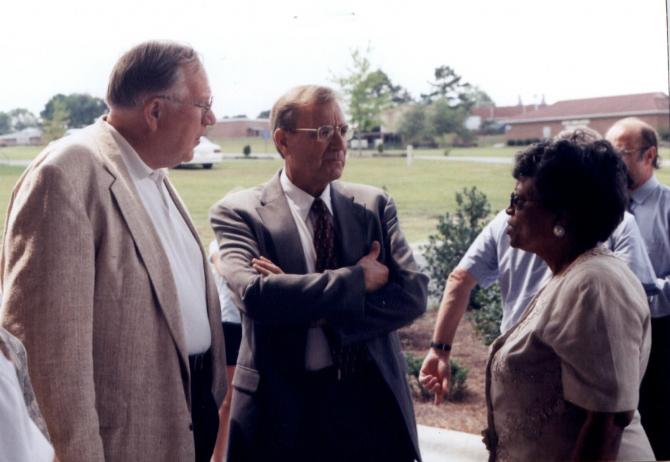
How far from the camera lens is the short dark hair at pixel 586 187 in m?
1.88

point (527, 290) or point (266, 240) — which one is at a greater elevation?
point (266, 240)

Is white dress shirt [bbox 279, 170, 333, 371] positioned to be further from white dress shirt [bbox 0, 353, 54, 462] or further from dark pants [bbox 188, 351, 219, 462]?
white dress shirt [bbox 0, 353, 54, 462]

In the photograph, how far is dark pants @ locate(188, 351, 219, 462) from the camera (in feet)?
6.83

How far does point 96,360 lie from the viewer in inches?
71.5

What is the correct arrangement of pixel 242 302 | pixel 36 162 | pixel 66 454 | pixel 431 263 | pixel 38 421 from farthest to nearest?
pixel 431 263, pixel 242 302, pixel 36 162, pixel 66 454, pixel 38 421

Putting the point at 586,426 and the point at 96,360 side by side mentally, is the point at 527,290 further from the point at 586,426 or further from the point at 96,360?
the point at 96,360

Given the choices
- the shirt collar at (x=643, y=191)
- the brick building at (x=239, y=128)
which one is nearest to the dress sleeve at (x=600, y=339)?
the shirt collar at (x=643, y=191)

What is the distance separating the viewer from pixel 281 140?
2.44m

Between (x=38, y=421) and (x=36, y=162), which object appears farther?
(x=36, y=162)

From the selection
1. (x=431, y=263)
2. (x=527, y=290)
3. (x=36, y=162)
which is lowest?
(x=431, y=263)

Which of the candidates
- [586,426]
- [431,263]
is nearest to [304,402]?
[586,426]

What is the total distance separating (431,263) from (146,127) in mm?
2982

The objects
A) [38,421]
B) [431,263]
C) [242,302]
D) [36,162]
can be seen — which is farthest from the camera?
[431,263]

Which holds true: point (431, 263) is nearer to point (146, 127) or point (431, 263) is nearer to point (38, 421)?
point (146, 127)
